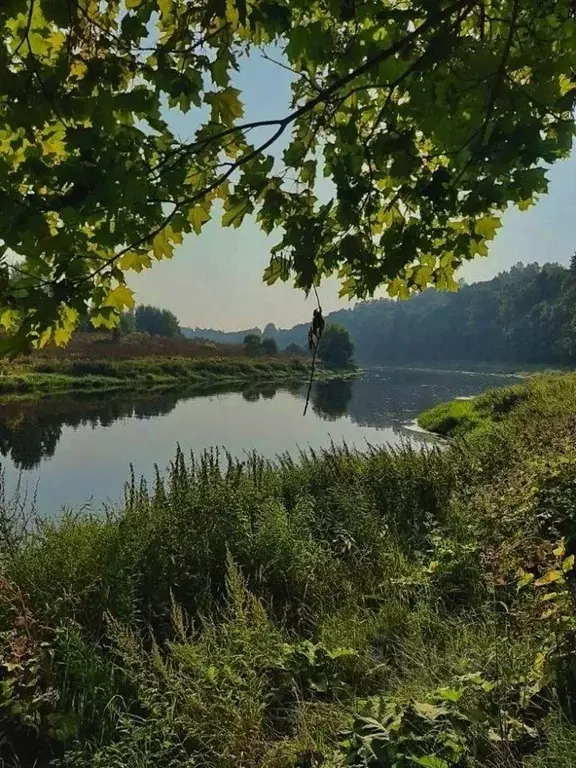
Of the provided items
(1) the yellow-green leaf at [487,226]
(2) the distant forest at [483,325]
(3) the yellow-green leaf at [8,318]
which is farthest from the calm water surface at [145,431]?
(2) the distant forest at [483,325]

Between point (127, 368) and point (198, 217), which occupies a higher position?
point (198, 217)

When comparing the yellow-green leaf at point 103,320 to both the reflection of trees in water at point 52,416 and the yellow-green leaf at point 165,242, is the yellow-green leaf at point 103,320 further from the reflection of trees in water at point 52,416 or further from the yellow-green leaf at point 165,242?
the reflection of trees in water at point 52,416

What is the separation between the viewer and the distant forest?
95.3 meters

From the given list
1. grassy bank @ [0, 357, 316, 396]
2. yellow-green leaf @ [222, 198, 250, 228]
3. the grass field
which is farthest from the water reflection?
yellow-green leaf @ [222, 198, 250, 228]

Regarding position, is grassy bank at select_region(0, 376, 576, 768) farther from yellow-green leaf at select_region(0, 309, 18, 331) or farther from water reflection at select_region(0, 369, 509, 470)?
water reflection at select_region(0, 369, 509, 470)

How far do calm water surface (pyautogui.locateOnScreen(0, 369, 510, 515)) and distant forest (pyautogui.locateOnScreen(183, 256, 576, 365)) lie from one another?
5457 cm

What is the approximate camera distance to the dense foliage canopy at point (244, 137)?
7.78 feet

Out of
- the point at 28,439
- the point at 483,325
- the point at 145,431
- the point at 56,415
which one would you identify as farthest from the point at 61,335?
the point at 483,325

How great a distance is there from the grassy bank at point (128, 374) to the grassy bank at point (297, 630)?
28.4 meters

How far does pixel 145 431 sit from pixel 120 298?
61.1 ft

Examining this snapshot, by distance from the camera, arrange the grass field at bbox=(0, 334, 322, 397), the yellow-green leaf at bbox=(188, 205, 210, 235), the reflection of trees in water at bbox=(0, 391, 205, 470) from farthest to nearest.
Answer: the grass field at bbox=(0, 334, 322, 397)
the reflection of trees in water at bbox=(0, 391, 205, 470)
the yellow-green leaf at bbox=(188, 205, 210, 235)

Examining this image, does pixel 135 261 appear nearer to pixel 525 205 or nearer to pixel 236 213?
pixel 236 213

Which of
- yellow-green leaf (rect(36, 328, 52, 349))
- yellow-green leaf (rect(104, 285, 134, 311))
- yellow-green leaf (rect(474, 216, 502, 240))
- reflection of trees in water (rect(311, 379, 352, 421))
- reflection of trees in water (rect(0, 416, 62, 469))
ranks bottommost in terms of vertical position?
reflection of trees in water (rect(311, 379, 352, 421))

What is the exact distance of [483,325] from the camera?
13475 cm
